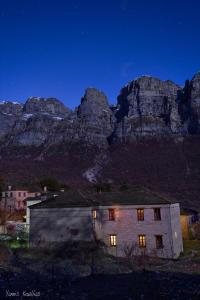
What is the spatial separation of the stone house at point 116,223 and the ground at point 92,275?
211cm

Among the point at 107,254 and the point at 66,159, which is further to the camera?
the point at 66,159

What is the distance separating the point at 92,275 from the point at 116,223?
13.3 metres

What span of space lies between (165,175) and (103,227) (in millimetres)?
90051

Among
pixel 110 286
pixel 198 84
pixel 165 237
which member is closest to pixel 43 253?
pixel 165 237

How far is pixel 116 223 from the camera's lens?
37.8 meters

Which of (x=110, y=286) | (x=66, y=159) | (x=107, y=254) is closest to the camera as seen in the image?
(x=110, y=286)

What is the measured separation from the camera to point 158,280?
2297 centimetres

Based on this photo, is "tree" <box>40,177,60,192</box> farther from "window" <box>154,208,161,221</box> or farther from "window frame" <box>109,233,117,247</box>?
"window" <box>154,208,161,221</box>

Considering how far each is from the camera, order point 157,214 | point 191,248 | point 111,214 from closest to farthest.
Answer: point 157,214
point 111,214
point 191,248

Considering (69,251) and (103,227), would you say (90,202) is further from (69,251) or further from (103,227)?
(69,251)

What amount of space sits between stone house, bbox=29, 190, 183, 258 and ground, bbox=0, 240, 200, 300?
211 cm

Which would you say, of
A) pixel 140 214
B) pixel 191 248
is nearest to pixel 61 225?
pixel 140 214

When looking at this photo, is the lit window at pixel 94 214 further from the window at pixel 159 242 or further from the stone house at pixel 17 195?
the stone house at pixel 17 195

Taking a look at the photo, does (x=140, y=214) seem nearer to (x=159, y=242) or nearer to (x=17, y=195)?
(x=159, y=242)
